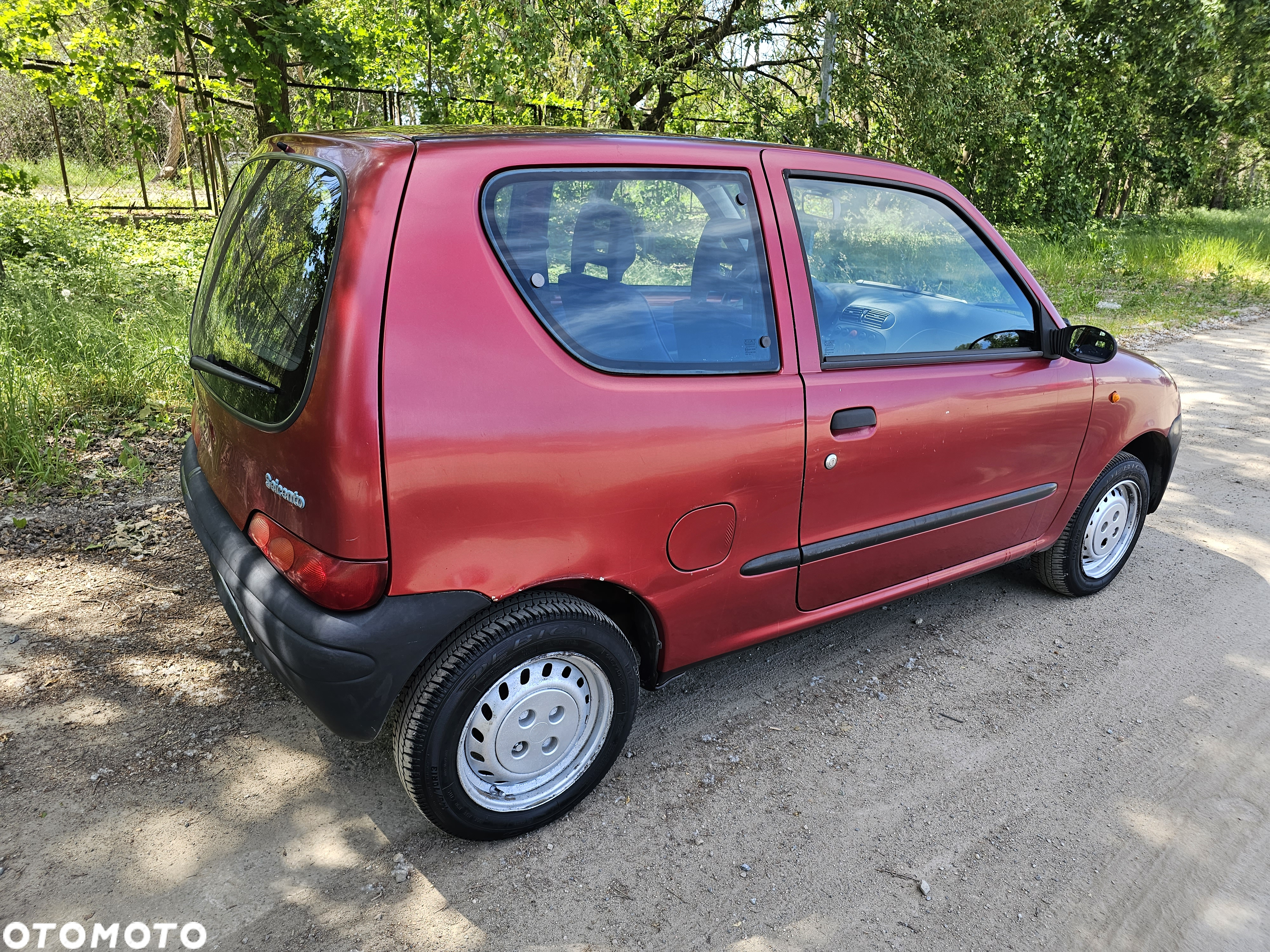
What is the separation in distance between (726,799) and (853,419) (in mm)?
1217

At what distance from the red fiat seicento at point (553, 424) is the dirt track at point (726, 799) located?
28 cm

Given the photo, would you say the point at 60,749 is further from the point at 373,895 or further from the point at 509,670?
the point at 509,670

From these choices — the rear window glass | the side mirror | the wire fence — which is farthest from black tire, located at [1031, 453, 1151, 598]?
the rear window glass

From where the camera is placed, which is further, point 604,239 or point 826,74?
point 826,74

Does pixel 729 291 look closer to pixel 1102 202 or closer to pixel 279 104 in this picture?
pixel 279 104

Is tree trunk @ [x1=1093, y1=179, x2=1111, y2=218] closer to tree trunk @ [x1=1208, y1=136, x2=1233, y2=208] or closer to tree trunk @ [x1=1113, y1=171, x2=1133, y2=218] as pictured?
tree trunk @ [x1=1113, y1=171, x2=1133, y2=218]

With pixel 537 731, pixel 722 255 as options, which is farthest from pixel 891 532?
pixel 537 731

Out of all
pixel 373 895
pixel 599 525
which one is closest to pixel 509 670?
pixel 599 525

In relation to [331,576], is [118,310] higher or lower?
lower

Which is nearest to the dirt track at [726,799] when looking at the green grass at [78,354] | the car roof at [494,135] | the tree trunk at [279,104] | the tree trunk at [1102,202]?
the green grass at [78,354]

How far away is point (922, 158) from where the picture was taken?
10.2 m

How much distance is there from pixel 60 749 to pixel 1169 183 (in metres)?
24.5

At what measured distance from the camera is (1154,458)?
156 inches

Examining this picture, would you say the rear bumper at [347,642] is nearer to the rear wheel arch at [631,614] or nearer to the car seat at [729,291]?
the rear wheel arch at [631,614]
